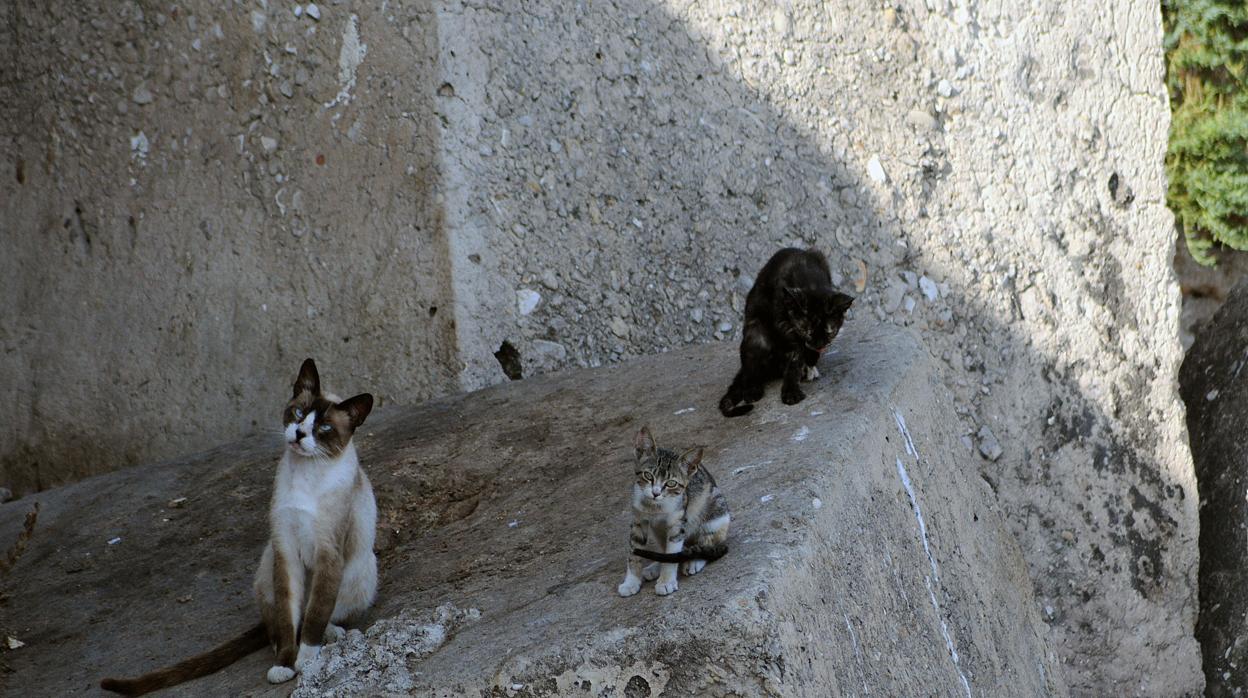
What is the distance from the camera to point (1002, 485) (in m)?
5.76

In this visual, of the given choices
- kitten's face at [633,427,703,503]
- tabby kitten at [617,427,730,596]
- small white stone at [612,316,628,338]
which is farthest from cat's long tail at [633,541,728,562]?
small white stone at [612,316,628,338]

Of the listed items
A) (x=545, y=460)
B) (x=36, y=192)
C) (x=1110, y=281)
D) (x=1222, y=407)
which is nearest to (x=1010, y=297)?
(x=1110, y=281)

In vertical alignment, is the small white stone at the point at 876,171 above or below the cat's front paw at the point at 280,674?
above

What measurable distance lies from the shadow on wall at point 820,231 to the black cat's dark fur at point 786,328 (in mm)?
1328

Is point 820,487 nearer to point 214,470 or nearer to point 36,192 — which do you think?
point 214,470

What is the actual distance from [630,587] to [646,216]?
2.90 metres

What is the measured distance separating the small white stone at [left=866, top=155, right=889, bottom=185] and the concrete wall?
1cm

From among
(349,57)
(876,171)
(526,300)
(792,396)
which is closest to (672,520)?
(792,396)

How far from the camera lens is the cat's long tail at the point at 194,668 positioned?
3250mm

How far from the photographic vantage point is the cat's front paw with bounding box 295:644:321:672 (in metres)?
3.14

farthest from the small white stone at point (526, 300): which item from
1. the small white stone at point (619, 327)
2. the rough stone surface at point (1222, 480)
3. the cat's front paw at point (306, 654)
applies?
the rough stone surface at point (1222, 480)

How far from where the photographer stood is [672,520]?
9.42 ft

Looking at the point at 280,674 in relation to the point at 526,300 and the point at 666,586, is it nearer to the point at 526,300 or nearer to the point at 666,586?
the point at 666,586

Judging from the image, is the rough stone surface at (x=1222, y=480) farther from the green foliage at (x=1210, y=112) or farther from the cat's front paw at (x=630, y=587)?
the cat's front paw at (x=630, y=587)
